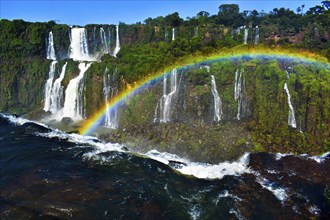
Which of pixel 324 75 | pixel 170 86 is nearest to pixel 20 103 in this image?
pixel 170 86

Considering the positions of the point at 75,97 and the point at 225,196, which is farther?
the point at 75,97

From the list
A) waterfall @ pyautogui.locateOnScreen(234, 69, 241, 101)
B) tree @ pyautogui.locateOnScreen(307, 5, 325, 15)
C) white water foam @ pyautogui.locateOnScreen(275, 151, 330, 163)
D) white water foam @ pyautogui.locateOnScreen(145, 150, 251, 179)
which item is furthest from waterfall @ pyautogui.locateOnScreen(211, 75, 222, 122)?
tree @ pyautogui.locateOnScreen(307, 5, 325, 15)

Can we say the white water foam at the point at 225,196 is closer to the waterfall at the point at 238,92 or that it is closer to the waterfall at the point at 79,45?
the waterfall at the point at 238,92

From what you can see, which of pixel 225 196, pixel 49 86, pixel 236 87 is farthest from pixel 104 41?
pixel 225 196

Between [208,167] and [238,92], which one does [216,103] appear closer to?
[238,92]

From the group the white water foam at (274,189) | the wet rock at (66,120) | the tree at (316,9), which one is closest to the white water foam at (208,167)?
the white water foam at (274,189)

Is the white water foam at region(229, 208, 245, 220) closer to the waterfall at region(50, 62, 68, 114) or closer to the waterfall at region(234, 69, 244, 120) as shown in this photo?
the waterfall at region(234, 69, 244, 120)

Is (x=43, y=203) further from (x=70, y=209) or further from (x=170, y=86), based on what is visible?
(x=170, y=86)
